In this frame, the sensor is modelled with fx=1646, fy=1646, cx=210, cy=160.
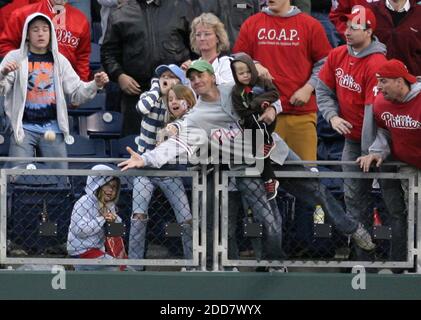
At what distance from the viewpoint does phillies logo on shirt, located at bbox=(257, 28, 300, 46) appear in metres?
12.3

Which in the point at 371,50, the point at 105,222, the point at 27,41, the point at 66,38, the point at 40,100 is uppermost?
the point at 66,38

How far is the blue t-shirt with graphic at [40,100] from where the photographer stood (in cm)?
1204

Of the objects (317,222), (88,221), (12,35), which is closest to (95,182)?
(88,221)

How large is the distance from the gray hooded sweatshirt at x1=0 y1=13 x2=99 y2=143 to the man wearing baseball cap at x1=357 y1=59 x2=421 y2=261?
2143mm

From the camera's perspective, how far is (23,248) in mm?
11164

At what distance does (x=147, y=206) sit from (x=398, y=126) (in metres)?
1.79

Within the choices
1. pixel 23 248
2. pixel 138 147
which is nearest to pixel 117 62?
pixel 138 147

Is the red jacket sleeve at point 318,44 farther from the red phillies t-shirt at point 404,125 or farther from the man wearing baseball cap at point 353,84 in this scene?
the red phillies t-shirt at point 404,125

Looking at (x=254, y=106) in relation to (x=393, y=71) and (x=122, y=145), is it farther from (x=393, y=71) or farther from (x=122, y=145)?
(x=122, y=145)

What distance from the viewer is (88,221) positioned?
11.1 meters

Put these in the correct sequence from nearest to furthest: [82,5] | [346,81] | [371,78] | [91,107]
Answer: [371,78], [346,81], [91,107], [82,5]

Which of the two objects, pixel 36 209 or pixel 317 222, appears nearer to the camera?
pixel 317 222

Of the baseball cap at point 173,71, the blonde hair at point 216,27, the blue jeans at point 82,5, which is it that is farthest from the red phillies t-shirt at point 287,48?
the blue jeans at point 82,5

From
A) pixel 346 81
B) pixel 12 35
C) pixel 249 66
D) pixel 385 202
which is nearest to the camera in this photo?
pixel 249 66
